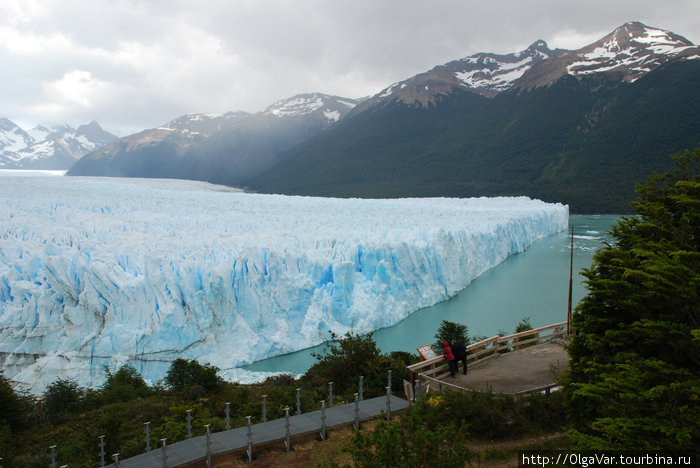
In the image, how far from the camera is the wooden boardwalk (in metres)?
4.36

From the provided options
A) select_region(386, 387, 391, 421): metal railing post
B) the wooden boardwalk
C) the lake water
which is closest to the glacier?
the lake water

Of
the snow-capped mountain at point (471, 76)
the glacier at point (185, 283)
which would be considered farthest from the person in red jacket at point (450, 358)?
the snow-capped mountain at point (471, 76)

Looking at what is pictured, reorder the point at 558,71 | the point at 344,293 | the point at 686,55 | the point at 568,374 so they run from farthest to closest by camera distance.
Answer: the point at 558,71 → the point at 686,55 → the point at 344,293 → the point at 568,374

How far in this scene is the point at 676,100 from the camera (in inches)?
2248

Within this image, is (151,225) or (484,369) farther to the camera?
(151,225)

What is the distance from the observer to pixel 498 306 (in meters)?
16.6

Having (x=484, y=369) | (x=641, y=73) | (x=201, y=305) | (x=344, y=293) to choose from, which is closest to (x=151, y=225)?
(x=201, y=305)

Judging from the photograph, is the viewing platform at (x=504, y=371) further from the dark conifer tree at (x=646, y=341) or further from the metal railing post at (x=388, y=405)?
the dark conifer tree at (x=646, y=341)

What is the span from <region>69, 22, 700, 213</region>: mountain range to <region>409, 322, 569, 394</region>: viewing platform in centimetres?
4610

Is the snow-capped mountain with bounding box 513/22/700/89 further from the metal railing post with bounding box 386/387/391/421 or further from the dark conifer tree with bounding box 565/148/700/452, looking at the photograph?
the metal railing post with bounding box 386/387/391/421

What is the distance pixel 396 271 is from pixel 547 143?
58735 mm

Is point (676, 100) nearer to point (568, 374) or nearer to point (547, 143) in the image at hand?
point (547, 143)

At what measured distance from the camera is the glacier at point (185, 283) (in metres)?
10.2

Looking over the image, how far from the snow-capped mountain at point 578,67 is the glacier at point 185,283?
71.3 m
